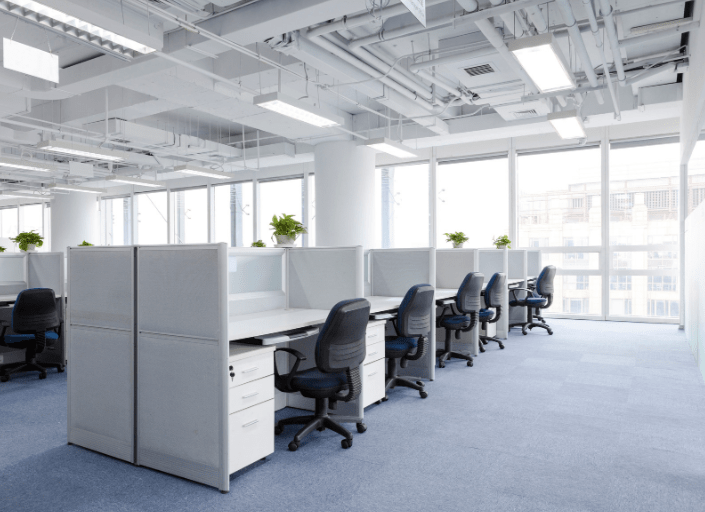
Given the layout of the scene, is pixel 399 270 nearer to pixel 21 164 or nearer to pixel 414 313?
pixel 414 313

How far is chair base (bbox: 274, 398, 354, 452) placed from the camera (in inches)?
114

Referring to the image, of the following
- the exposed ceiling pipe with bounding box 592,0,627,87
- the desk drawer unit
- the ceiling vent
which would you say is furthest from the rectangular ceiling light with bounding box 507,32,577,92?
the desk drawer unit

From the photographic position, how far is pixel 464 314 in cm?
504

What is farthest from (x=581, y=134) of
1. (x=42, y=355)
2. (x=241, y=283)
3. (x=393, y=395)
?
(x=42, y=355)

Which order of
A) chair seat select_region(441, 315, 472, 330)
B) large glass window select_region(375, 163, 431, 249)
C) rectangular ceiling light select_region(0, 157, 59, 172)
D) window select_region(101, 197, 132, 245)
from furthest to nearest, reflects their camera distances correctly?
window select_region(101, 197, 132, 245), large glass window select_region(375, 163, 431, 249), rectangular ceiling light select_region(0, 157, 59, 172), chair seat select_region(441, 315, 472, 330)

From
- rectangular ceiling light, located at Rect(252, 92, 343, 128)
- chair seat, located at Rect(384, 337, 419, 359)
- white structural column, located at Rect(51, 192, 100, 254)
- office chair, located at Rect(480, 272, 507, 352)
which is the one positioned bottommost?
chair seat, located at Rect(384, 337, 419, 359)

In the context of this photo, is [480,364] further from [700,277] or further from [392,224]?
[392,224]

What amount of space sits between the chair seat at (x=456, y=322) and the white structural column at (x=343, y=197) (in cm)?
326

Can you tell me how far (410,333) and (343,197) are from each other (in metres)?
4.57

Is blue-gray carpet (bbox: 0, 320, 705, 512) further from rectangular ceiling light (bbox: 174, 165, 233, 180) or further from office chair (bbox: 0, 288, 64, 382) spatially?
rectangular ceiling light (bbox: 174, 165, 233, 180)

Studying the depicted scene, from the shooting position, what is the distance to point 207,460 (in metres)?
2.43

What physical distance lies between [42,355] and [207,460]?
3777 mm

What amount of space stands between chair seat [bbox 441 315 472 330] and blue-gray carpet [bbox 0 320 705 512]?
0.72 meters

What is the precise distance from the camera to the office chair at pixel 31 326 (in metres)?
4.36
